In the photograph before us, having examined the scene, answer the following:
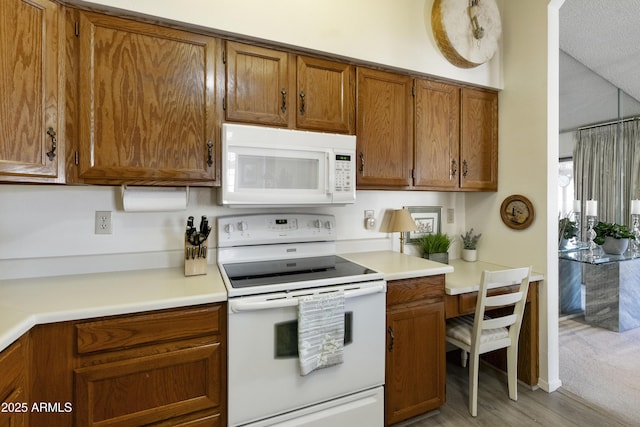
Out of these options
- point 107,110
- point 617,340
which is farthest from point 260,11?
point 617,340

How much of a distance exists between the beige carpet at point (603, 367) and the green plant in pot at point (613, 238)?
2.70 ft

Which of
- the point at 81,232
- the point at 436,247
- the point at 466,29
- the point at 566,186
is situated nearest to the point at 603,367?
the point at 436,247

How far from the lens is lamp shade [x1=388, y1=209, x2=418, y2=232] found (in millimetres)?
2338

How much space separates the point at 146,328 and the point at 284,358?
61 cm

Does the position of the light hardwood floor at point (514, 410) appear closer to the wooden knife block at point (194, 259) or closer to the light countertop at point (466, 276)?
the light countertop at point (466, 276)

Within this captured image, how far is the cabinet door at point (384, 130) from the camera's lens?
78.9 inches

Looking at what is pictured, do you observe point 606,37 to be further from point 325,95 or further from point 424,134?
point 325,95

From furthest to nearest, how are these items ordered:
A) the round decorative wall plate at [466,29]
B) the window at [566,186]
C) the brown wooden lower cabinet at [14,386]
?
the window at [566,186]
the round decorative wall plate at [466,29]
the brown wooden lower cabinet at [14,386]

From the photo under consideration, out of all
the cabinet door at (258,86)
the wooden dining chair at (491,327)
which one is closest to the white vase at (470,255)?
the wooden dining chair at (491,327)

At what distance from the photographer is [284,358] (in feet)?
4.90

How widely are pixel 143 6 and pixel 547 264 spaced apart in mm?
2792

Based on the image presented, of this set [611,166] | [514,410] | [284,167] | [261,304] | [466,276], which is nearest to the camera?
[261,304]

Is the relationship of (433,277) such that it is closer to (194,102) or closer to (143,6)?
(194,102)

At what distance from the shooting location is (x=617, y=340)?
302 centimetres
